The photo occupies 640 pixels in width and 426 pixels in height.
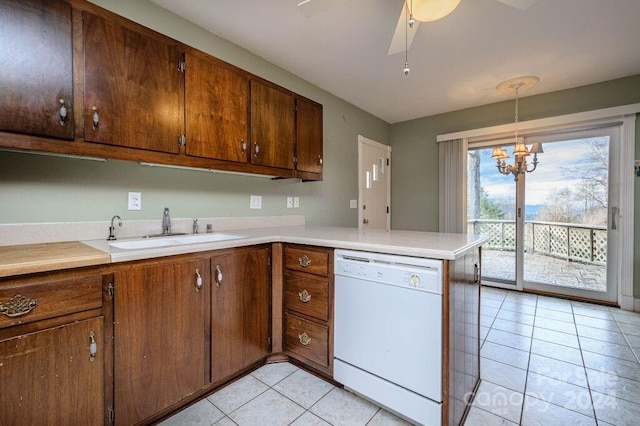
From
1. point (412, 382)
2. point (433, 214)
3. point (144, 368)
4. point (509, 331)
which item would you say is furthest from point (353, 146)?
point (144, 368)

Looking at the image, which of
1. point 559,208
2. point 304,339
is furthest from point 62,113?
point 559,208

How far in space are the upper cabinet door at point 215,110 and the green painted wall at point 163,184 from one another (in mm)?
381

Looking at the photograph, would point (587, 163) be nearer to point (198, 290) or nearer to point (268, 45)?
point (268, 45)

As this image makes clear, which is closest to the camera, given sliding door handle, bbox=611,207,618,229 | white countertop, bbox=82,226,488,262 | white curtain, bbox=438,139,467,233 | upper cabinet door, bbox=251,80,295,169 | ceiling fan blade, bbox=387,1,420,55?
white countertop, bbox=82,226,488,262

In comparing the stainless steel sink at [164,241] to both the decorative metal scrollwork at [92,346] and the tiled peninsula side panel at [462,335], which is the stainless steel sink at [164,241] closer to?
the decorative metal scrollwork at [92,346]

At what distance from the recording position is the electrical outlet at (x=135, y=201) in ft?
5.76

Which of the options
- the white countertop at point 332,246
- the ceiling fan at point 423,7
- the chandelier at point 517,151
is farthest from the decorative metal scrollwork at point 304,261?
the chandelier at point 517,151

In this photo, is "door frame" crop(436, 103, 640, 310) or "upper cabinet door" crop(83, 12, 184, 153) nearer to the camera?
"upper cabinet door" crop(83, 12, 184, 153)

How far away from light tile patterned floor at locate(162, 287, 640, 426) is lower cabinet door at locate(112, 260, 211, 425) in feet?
0.72

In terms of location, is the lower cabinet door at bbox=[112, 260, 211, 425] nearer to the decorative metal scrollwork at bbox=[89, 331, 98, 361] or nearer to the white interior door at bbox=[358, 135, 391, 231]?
the decorative metal scrollwork at bbox=[89, 331, 98, 361]

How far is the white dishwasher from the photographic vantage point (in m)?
1.26

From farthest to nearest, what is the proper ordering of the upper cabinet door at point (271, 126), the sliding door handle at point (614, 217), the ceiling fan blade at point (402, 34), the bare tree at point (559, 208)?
the bare tree at point (559, 208) → the sliding door handle at point (614, 217) → the upper cabinet door at point (271, 126) → the ceiling fan blade at point (402, 34)

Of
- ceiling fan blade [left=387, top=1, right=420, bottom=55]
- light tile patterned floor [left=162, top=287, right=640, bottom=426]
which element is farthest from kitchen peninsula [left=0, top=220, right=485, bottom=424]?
ceiling fan blade [left=387, top=1, right=420, bottom=55]

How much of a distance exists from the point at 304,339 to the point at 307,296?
0.99 ft
